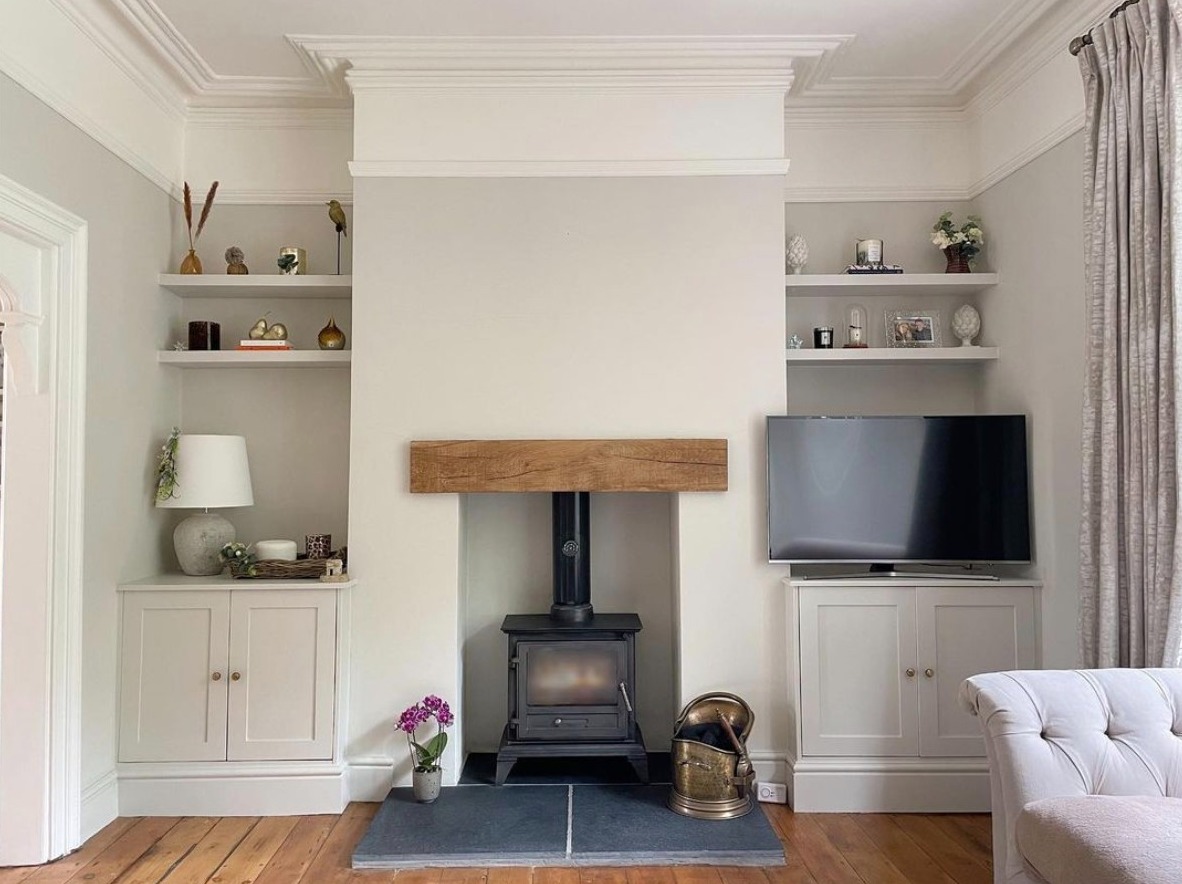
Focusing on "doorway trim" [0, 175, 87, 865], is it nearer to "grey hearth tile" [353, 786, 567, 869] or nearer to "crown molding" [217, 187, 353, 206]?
"crown molding" [217, 187, 353, 206]

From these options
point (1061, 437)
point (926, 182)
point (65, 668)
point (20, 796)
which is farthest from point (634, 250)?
point (20, 796)

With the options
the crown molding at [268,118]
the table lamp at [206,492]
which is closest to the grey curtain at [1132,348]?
the crown molding at [268,118]

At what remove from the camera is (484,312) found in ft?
11.1

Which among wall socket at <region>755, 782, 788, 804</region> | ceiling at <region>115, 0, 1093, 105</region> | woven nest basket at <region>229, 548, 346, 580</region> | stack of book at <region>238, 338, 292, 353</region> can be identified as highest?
ceiling at <region>115, 0, 1093, 105</region>

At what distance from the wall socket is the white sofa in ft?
3.96

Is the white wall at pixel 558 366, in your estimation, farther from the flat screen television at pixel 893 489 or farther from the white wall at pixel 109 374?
the white wall at pixel 109 374

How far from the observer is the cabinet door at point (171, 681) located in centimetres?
317

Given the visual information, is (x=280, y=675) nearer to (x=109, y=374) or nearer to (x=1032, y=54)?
(x=109, y=374)

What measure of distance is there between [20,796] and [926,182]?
13.7 ft

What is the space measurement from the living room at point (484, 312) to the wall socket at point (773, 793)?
0.34 ft

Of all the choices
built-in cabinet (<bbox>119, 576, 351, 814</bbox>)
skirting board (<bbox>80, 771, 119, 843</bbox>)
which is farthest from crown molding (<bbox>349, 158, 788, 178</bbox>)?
skirting board (<bbox>80, 771, 119, 843</bbox>)

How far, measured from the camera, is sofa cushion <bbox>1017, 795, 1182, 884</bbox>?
1573 millimetres

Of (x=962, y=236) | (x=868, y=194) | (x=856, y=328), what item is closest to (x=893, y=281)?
(x=856, y=328)

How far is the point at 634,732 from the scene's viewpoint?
10.9ft
